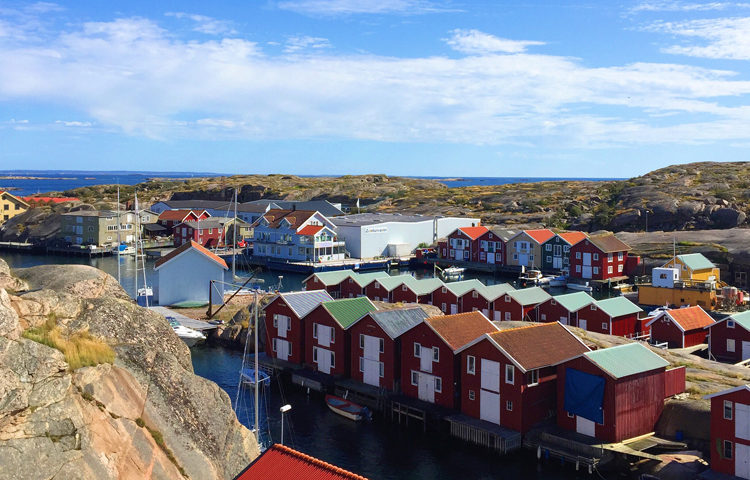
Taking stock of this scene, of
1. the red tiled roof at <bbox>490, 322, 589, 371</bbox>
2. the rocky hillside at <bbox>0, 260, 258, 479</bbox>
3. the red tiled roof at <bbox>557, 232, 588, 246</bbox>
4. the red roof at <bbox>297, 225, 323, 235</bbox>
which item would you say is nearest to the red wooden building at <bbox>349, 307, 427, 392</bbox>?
the red tiled roof at <bbox>490, 322, 589, 371</bbox>

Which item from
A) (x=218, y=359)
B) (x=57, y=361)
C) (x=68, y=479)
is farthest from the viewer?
(x=218, y=359)

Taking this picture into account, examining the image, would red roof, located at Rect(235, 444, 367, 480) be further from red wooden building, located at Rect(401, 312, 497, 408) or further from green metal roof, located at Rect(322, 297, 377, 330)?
green metal roof, located at Rect(322, 297, 377, 330)

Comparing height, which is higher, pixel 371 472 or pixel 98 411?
pixel 98 411

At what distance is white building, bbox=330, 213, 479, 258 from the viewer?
94.6 m

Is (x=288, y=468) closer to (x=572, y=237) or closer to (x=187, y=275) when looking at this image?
(x=187, y=275)

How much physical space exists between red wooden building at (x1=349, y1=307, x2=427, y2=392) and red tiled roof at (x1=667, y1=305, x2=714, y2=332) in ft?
52.5

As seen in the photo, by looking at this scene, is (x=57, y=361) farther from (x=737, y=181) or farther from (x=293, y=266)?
(x=737, y=181)

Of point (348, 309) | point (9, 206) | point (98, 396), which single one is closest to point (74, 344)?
point (98, 396)

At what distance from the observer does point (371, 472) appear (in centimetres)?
2853

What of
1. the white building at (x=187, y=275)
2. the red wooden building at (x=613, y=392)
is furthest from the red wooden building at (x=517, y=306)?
the white building at (x=187, y=275)

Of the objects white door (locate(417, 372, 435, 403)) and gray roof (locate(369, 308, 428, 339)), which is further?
gray roof (locate(369, 308, 428, 339))

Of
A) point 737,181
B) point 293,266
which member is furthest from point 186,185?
point 737,181

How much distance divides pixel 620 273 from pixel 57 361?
2916 inches

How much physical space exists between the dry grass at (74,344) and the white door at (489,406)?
20259 mm
